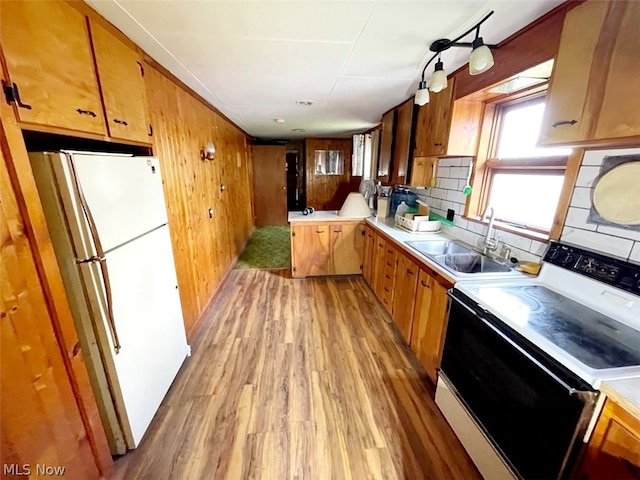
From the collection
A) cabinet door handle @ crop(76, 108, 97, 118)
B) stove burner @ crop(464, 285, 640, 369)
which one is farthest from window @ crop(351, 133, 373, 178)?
cabinet door handle @ crop(76, 108, 97, 118)

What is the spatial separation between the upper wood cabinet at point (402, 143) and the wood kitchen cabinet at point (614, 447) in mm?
2260

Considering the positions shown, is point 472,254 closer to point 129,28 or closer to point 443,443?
point 443,443

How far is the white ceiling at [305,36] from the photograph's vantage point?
44.6 inches

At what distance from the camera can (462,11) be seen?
114 cm

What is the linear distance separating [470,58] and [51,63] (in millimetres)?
1715

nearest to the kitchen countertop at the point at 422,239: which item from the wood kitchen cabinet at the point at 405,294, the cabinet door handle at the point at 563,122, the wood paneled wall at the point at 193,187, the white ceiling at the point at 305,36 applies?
the wood kitchen cabinet at the point at 405,294

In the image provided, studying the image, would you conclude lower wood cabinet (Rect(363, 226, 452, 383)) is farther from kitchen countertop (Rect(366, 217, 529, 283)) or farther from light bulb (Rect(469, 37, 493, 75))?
light bulb (Rect(469, 37, 493, 75))

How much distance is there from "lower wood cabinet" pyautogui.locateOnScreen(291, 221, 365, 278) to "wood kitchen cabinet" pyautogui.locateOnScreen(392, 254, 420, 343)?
43.9 inches

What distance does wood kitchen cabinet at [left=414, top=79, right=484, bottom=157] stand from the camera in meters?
1.88

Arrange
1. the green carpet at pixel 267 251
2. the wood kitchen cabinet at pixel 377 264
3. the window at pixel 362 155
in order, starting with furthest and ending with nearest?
the window at pixel 362 155
the green carpet at pixel 267 251
the wood kitchen cabinet at pixel 377 264

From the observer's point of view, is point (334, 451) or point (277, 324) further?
point (277, 324)

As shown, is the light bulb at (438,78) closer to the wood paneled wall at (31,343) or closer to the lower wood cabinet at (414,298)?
the lower wood cabinet at (414,298)

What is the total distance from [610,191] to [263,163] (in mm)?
5956

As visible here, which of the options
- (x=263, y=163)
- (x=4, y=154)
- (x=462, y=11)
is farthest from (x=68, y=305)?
(x=263, y=163)
